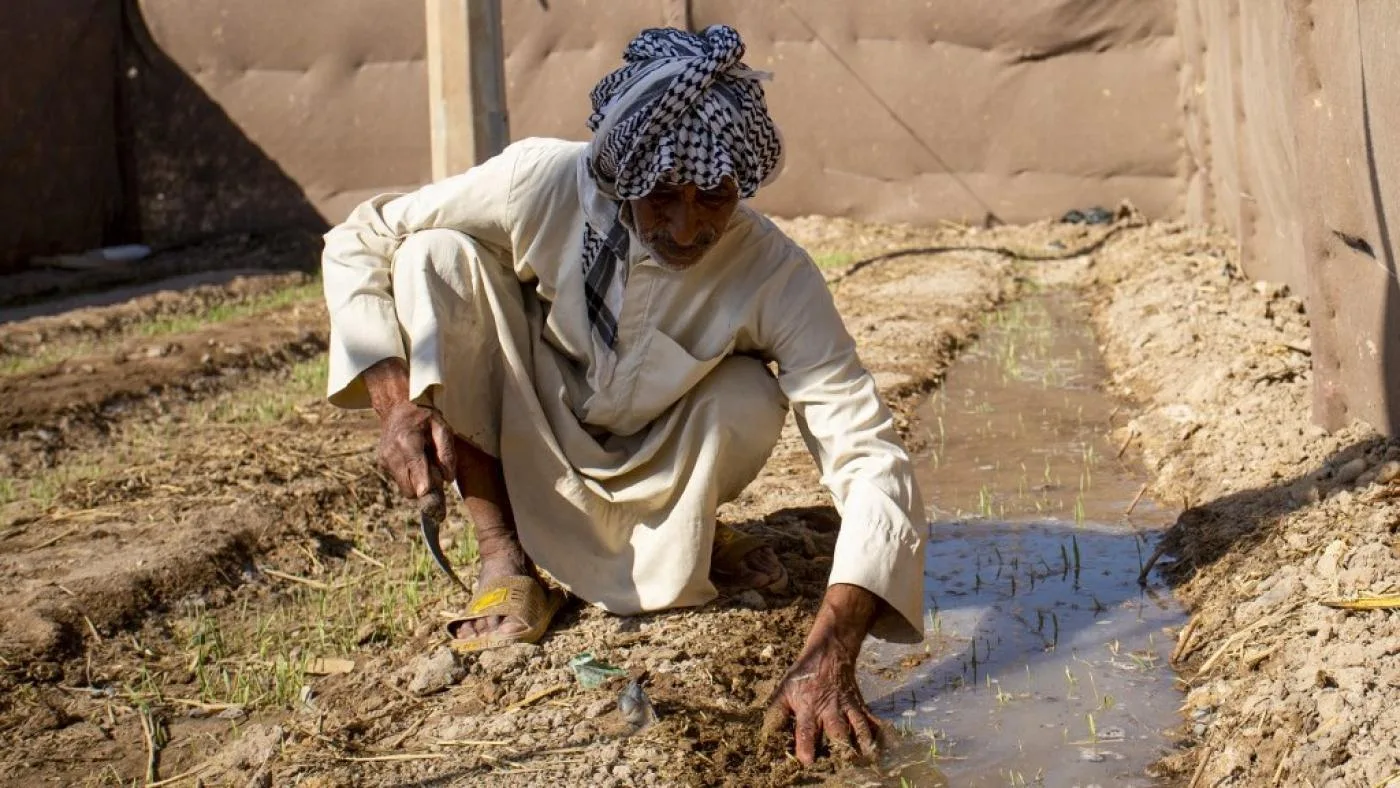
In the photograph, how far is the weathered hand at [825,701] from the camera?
2615 mm

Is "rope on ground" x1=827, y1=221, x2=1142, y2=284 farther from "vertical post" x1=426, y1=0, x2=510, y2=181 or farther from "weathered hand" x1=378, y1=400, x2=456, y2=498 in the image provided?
"weathered hand" x1=378, y1=400, x2=456, y2=498

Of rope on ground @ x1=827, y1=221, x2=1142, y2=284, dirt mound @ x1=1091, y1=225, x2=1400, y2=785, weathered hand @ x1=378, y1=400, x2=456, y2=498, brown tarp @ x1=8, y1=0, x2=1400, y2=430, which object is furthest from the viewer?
brown tarp @ x1=8, y1=0, x2=1400, y2=430

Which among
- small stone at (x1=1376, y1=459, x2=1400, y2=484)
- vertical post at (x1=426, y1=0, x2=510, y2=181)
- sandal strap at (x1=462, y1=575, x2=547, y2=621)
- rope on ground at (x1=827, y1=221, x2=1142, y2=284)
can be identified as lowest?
rope on ground at (x1=827, y1=221, x2=1142, y2=284)

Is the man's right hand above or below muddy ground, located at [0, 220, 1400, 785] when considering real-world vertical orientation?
above

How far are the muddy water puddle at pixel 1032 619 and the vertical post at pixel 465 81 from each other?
1.84m

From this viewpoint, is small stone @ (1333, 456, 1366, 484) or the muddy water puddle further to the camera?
small stone @ (1333, 456, 1366, 484)

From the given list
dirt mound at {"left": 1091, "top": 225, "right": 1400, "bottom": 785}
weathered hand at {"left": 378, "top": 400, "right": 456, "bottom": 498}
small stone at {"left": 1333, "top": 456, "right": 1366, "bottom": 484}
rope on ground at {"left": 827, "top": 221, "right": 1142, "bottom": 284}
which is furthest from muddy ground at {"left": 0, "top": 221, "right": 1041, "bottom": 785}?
rope on ground at {"left": 827, "top": 221, "right": 1142, "bottom": 284}

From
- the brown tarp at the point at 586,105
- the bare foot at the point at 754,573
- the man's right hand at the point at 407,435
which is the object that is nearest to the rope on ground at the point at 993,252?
the brown tarp at the point at 586,105

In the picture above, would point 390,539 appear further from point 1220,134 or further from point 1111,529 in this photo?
point 1220,134

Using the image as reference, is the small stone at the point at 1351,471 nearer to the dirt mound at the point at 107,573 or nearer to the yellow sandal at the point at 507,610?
the yellow sandal at the point at 507,610

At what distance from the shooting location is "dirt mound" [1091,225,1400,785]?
2.45m

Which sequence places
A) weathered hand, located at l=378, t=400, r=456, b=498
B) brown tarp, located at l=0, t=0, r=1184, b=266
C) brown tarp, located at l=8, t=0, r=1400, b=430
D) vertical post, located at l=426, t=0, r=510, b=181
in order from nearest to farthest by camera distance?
weathered hand, located at l=378, t=400, r=456, b=498 → vertical post, located at l=426, t=0, r=510, b=181 → brown tarp, located at l=8, t=0, r=1400, b=430 → brown tarp, located at l=0, t=0, r=1184, b=266

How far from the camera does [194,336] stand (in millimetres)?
7379

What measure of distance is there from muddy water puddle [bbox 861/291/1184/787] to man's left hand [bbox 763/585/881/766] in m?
0.11
